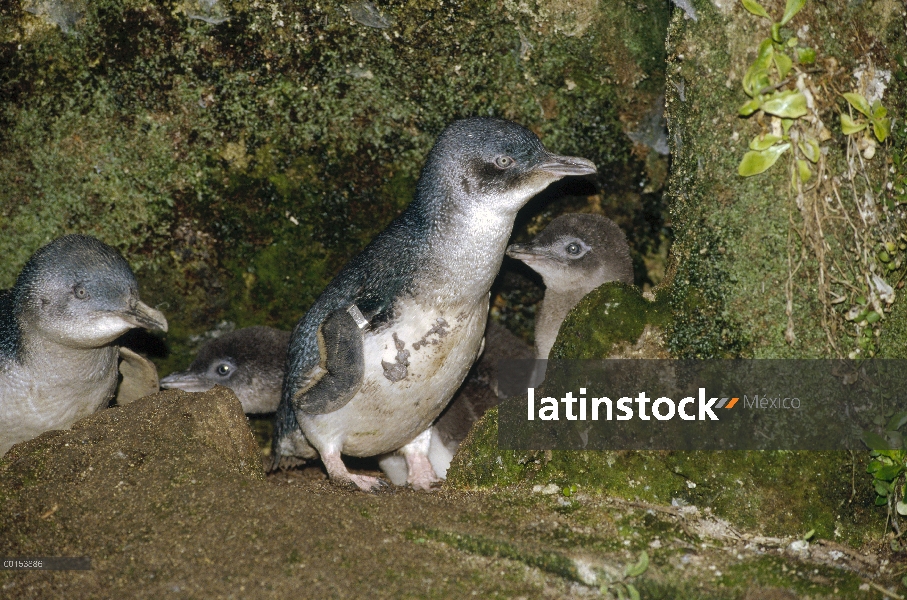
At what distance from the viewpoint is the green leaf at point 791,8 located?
14.3 feet

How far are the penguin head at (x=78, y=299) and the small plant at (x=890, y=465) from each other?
4.05m

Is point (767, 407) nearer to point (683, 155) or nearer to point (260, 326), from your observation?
point (683, 155)

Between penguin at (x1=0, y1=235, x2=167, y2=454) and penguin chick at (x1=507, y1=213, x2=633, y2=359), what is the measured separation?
259 cm

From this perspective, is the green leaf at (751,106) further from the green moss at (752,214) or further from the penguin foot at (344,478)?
the penguin foot at (344,478)

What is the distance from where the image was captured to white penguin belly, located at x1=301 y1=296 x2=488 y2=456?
4.96 metres

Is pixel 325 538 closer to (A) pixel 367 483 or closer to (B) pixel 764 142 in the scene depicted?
(A) pixel 367 483

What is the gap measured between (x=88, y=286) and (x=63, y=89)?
4.91 ft

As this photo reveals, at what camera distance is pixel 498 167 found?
192 inches

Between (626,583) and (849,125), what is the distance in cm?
253

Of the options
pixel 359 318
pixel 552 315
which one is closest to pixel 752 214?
pixel 552 315

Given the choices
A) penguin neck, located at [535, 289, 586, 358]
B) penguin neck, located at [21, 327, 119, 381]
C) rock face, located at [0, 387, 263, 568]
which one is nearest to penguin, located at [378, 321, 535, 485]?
penguin neck, located at [535, 289, 586, 358]

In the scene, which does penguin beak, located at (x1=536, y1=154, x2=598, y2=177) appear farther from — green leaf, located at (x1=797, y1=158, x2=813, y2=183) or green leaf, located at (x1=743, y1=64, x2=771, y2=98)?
green leaf, located at (x1=797, y1=158, x2=813, y2=183)

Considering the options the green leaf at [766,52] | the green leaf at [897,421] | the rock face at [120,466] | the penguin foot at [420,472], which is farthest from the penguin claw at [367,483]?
the green leaf at [766,52]

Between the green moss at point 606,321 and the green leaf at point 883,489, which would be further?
the green moss at point 606,321
